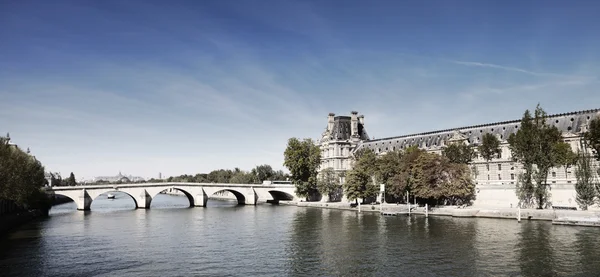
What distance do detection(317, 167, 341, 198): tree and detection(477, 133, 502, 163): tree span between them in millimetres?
33498

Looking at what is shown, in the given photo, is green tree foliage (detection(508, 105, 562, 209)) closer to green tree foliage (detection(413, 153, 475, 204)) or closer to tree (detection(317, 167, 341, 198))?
green tree foliage (detection(413, 153, 475, 204))

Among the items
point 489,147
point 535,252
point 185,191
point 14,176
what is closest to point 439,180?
point 489,147

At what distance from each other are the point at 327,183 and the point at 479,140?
35258 mm

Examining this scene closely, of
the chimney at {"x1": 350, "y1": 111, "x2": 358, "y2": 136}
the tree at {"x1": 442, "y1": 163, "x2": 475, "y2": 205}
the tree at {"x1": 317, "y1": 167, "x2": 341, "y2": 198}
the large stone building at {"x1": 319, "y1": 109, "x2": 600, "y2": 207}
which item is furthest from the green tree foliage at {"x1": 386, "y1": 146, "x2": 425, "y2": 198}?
the chimney at {"x1": 350, "y1": 111, "x2": 358, "y2": 136}

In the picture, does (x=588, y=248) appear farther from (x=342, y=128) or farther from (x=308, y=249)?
(x=342, y=128)

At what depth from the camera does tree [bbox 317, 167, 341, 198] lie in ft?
365

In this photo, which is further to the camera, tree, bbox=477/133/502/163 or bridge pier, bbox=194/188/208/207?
bridge pier, bbox=194/188/208/207

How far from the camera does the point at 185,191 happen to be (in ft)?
373

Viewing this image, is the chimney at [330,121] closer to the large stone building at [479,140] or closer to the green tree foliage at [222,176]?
the large stone building at [479,140]

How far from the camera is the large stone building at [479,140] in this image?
82156 millimetres

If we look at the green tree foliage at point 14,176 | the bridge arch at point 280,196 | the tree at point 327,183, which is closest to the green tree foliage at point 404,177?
the tree at point 327,183

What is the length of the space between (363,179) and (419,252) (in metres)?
52.2

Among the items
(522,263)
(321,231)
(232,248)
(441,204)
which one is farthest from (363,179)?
(522,263)

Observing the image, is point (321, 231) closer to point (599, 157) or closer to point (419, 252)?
point (419, 252)
